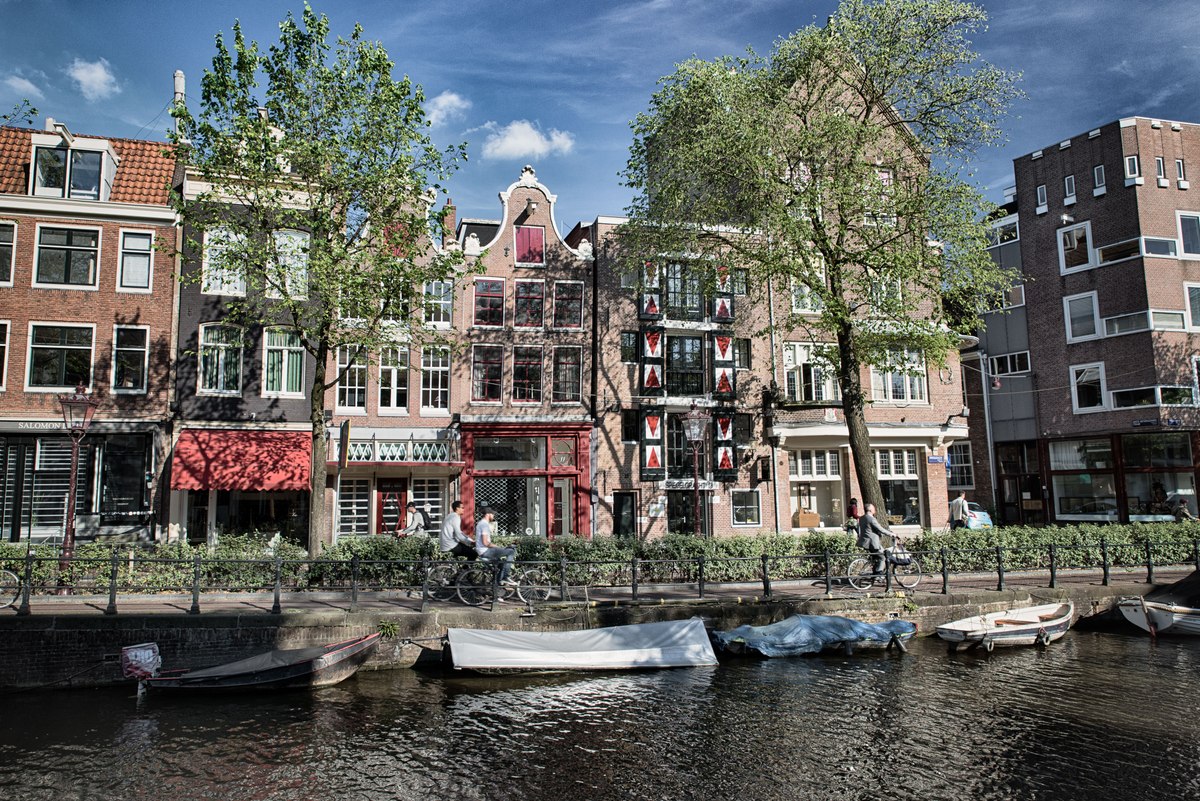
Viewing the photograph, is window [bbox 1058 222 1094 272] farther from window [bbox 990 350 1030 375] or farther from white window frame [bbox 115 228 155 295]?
white window frame [bbox 115 228 155 295]

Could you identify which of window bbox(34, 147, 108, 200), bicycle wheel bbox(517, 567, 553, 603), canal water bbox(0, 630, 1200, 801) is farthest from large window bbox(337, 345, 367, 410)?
canal water bbox(0, 630, 1200, 801)

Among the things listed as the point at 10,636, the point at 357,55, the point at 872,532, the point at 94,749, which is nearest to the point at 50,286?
the point at 357,55

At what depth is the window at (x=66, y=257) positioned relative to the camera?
24.8 meters

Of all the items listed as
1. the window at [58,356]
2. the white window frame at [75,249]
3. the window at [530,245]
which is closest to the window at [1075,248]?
the window at [530,245]

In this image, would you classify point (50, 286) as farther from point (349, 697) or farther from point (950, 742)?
point (950, 742)

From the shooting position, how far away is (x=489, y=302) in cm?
2917

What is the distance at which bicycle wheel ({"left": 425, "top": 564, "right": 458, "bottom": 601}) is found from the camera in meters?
16.4

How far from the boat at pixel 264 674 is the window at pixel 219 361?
13684 mm

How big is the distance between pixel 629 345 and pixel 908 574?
1452 cm

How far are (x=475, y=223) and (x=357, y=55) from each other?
11.7m

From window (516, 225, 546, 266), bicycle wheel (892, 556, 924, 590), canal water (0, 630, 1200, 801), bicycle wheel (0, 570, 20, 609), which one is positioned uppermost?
window (516, 225, 546, 266)

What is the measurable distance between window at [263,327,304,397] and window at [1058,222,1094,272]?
1369 inches

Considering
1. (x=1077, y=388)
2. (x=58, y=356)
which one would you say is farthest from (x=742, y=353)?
(x=58, y=356)

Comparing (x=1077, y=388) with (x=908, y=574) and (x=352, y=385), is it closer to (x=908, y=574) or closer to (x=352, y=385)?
(x=908, y=574)
